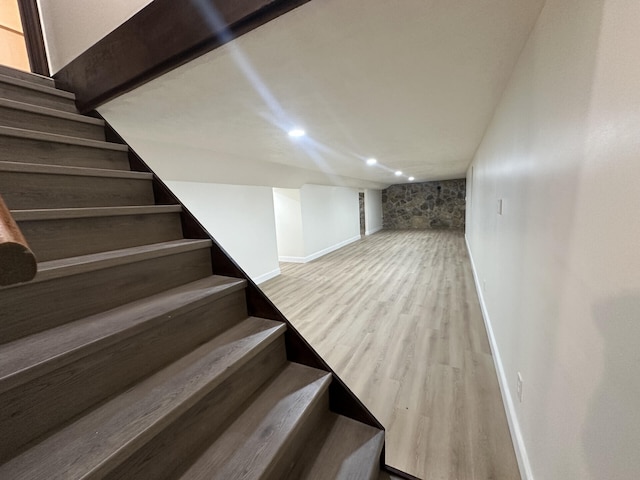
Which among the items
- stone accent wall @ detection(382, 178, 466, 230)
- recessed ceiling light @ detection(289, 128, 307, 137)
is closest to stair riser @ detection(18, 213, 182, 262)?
recessed ceiling light @ detection(289, 128, 307, 137)

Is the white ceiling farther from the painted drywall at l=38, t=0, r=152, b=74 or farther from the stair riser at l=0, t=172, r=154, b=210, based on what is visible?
the stair riser at l=0, t=172, r=154, b=210

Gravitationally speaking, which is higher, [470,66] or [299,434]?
[470,66]

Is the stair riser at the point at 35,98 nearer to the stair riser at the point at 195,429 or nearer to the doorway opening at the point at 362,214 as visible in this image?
the stair riser at the point at 195,429

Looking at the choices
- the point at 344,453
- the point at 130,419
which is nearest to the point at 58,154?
the point at 130,419

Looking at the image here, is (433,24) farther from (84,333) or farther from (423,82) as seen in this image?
(84,333)

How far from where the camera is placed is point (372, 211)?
10031mm

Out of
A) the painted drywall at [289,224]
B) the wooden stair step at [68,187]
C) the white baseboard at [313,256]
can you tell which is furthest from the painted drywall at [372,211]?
the wooden stair step at [68,187]

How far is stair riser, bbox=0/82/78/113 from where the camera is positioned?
5.14 feet

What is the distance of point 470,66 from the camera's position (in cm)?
142

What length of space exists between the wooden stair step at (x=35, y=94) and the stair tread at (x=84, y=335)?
1.64m

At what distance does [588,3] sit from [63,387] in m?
1.77

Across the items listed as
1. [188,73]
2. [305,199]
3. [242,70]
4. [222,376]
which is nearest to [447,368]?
[222,376]

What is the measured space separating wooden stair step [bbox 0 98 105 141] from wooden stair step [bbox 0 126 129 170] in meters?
0.18

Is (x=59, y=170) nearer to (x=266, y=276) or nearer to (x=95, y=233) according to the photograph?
(x=95, y=233)
